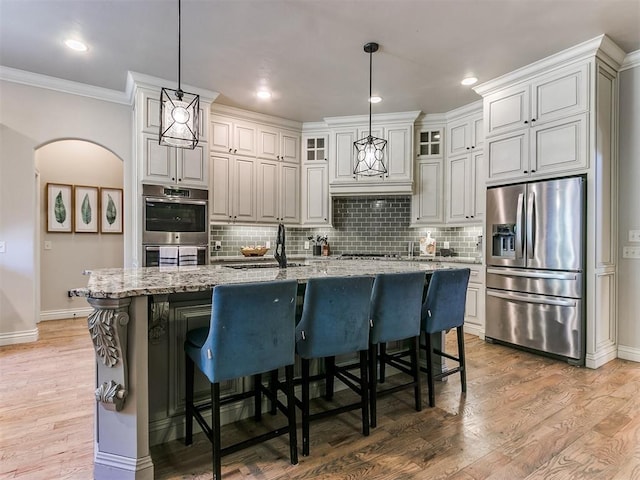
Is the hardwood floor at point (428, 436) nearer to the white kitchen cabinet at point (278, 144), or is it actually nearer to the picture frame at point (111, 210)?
the picture frame at point (111, 210)

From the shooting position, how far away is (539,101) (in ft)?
11.6

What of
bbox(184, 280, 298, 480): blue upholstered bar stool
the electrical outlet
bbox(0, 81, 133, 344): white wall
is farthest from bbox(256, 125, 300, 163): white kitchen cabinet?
the electrical outlet

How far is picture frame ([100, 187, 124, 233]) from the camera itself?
5.28 metres

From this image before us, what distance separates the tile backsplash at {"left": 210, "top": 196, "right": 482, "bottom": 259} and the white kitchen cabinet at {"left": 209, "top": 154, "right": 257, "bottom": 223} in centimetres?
43

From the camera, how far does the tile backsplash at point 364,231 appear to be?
210 inches

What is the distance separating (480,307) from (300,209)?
282 centimetres

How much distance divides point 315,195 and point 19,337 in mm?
3971

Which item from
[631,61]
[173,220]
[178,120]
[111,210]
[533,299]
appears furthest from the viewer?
[111,210]

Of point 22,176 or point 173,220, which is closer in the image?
point 22,176

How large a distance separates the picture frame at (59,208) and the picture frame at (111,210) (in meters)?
0.39

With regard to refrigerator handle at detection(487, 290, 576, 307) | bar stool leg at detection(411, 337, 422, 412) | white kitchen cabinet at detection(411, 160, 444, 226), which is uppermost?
white kitchen cabinet at detection(411, 160, 444, 226)

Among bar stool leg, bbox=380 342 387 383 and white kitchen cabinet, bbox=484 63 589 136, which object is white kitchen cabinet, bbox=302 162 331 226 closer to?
white kitchen cabinet, bbox=484 63 589 136

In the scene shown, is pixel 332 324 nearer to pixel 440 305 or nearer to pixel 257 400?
pixel 257 400

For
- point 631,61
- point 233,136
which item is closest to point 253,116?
point 233,136
